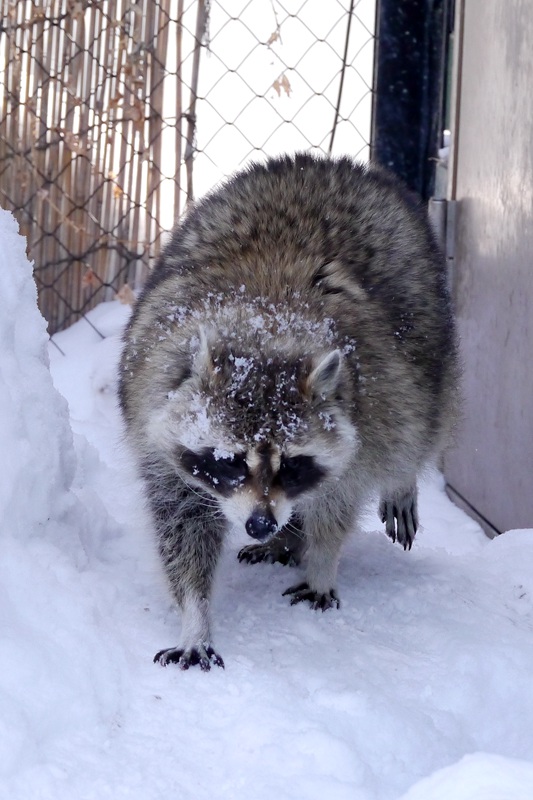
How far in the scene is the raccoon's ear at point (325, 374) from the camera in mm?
2162

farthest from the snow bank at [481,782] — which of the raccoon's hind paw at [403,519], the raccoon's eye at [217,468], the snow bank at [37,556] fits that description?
the raccoon's hind paw at [403,519]

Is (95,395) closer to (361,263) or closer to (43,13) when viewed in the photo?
(43,13)

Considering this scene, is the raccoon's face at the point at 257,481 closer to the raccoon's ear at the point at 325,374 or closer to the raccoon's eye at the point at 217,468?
the raccoon's eye at the point at 217,468

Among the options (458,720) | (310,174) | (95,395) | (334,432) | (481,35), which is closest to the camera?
(458,720)

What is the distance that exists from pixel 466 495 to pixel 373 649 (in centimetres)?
166

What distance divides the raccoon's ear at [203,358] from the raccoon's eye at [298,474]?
0.23 m

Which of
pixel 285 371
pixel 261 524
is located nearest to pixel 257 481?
pixel 261 524

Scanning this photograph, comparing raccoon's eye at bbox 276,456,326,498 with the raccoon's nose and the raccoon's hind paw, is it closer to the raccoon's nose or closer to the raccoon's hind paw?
the raccoon's nose

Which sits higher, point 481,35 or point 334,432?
point 481,35

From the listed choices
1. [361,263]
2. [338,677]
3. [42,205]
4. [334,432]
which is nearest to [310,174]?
[361,263]

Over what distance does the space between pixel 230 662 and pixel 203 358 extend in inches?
23.3

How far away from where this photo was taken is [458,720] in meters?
1.99

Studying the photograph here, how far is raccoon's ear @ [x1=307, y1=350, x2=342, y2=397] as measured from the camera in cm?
216

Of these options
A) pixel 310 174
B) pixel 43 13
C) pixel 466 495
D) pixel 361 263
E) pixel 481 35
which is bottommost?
pixel 466 495
